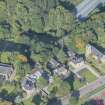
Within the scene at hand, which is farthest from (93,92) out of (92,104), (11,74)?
(11,74)

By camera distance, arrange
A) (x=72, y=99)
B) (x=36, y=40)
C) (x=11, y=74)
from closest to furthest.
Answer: (x=72, y=99) < (x=11, y=74) < (x=36, y=40)

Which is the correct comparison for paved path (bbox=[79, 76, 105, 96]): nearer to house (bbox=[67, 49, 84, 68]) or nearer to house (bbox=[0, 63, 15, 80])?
house (bbox=[67, 49, 84, 68])

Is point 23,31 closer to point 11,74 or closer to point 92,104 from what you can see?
point 11,74

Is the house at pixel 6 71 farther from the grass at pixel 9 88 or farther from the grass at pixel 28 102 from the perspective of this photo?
the grass at pixel 28 102

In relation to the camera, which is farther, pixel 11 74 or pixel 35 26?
pixel 35 26

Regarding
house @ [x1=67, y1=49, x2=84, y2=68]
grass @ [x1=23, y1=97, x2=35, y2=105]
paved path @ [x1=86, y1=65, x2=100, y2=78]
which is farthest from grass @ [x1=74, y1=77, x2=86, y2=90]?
grass @ [x1=23, y1=97, x2=35, y2=105]

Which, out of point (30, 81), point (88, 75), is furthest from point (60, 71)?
point (30, 81)
